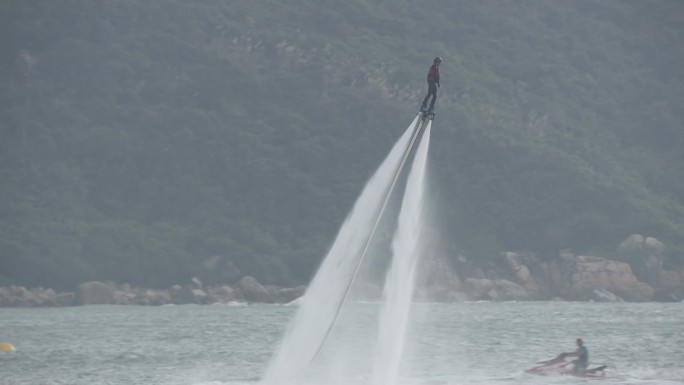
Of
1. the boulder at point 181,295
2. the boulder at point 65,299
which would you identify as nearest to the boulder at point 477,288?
the boulder at point 181,295

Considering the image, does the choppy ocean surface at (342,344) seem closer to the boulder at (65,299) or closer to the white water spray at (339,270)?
the white water spray at (339,270)

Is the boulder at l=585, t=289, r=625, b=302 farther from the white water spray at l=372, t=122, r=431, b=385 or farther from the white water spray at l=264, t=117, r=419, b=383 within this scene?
the white water spray at l=264, t=117, r=419, b=383

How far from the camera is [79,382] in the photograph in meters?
42.2

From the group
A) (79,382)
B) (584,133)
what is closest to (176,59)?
(584,133)

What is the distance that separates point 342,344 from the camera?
55.7 m

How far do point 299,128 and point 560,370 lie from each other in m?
81.6

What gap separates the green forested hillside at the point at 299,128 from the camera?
4237 inches

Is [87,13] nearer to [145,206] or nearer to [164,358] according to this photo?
[145,206]

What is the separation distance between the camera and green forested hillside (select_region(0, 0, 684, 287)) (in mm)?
107625

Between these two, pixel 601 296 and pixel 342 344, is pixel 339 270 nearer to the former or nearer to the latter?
pixel 342 344

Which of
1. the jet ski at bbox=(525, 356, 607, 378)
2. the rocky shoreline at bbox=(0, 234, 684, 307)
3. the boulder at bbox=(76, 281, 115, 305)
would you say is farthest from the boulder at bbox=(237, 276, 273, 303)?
the jet ski at bbox=(525, 356, 607, 378)

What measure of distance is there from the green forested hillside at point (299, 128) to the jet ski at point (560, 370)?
6214 centimetres

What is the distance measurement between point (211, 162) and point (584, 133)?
124ft

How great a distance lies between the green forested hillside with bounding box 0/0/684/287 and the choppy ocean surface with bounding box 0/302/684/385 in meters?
17.1
